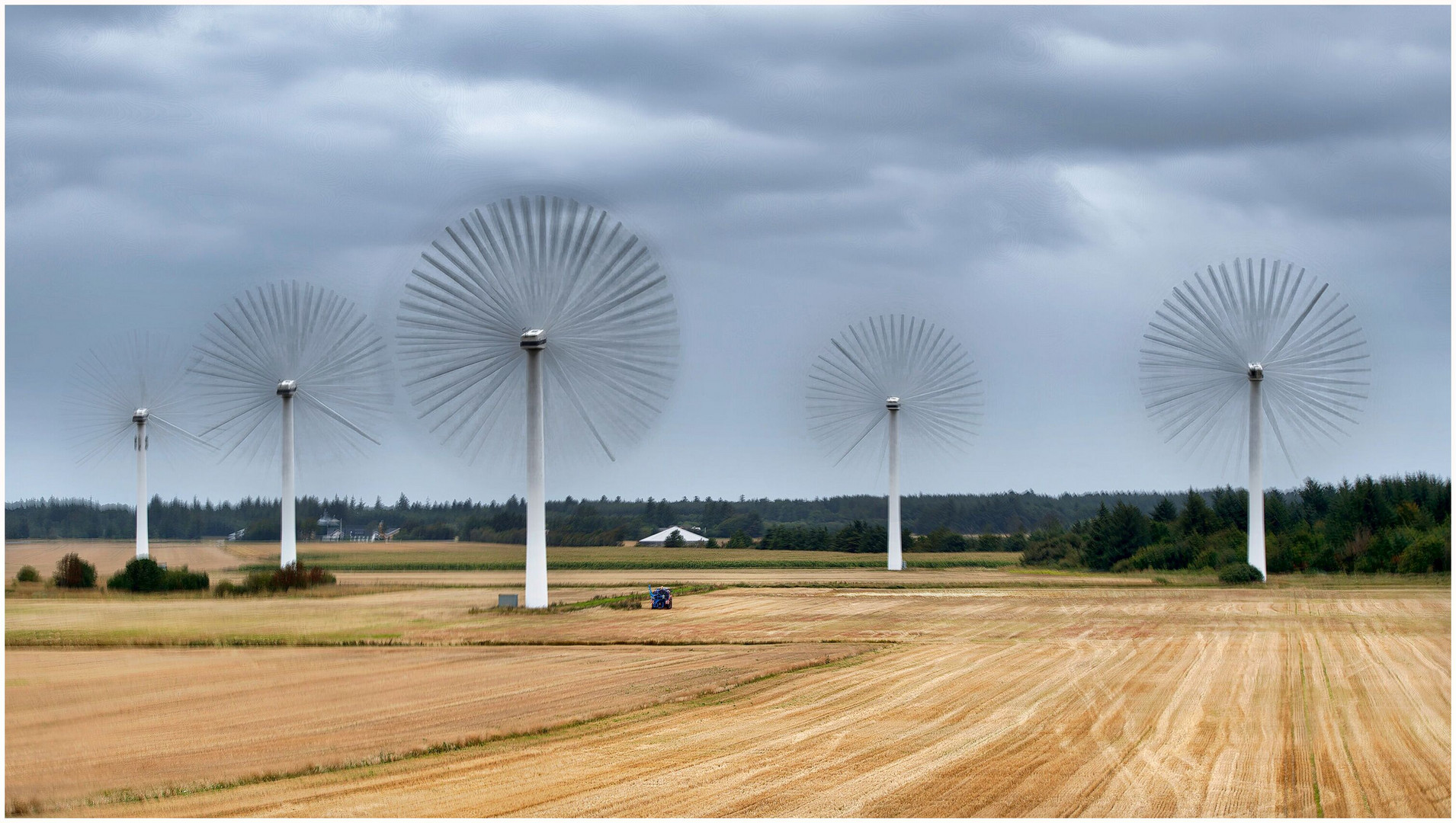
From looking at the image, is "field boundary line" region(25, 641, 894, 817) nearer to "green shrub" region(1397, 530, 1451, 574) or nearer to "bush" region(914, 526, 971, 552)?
"green shrub" region(1397, 530, 1451, 574)

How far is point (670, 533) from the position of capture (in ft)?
547

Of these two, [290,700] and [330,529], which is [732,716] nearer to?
[290,700]

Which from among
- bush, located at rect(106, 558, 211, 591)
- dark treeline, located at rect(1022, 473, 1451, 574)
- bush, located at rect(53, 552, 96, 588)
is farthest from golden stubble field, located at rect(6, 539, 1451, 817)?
dark treeline, located at rect(1022, 473, 1451, 574)

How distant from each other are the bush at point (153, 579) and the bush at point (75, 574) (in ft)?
4.93

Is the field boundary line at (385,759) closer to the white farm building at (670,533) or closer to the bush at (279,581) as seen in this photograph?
the bush at (279,581)

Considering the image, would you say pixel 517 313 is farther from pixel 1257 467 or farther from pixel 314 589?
pixel 1257 467

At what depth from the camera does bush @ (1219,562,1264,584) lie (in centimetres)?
9100

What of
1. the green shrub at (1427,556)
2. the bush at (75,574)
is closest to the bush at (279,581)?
the bush at (75,574)

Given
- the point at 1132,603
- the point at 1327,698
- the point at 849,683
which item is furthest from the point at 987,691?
the point at 1132,603

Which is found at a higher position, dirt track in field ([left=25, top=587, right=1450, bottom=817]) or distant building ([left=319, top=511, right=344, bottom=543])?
distant building ([left=319, top=511, right=344, bottom=543])

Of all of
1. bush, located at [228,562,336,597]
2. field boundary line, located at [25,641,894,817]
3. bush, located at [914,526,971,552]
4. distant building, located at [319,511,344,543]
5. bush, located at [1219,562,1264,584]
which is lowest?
bush, located at [914,526,971,552]

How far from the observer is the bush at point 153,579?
77.2m

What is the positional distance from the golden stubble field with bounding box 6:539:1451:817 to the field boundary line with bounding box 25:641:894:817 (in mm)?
126

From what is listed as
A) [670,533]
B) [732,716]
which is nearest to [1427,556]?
[732,716]
